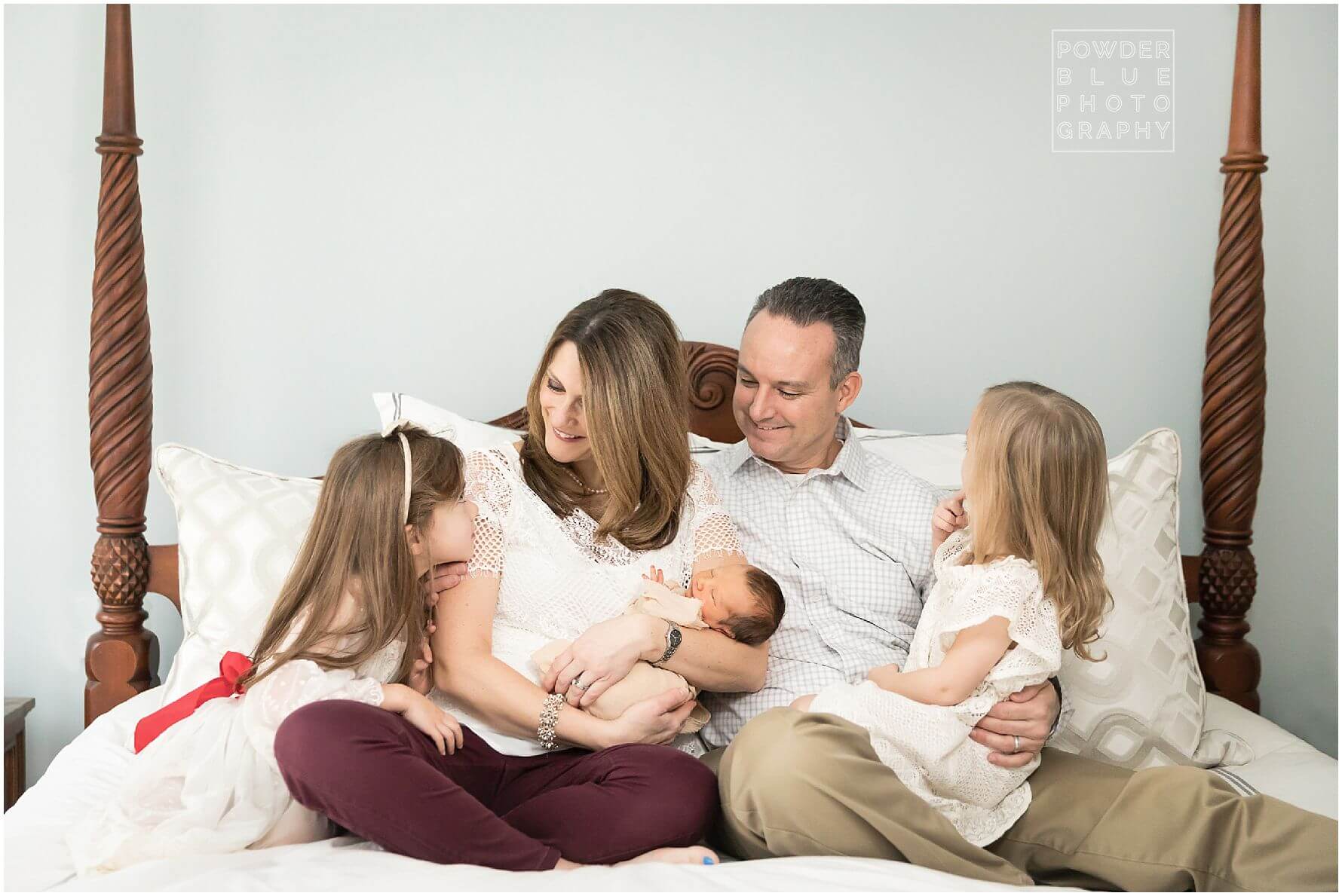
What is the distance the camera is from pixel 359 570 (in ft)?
5.14

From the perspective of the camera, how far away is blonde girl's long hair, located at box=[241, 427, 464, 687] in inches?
60.5

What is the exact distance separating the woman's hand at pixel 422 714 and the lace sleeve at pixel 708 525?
18.4 inches

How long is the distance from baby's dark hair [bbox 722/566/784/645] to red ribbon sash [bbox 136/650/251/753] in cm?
70

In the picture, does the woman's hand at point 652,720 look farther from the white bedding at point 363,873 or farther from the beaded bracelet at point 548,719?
the white bedding at point 363,873

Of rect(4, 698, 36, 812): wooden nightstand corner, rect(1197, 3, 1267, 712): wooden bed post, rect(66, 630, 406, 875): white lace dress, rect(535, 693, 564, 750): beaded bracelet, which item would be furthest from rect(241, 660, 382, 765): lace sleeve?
rect(1197, 3, 1267, 712): wooden bed post

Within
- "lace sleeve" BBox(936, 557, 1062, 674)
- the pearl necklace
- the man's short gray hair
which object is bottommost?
"lace sleeve" BBox(936, 557, 1062, 674)

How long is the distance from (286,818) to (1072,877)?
41.8 inches

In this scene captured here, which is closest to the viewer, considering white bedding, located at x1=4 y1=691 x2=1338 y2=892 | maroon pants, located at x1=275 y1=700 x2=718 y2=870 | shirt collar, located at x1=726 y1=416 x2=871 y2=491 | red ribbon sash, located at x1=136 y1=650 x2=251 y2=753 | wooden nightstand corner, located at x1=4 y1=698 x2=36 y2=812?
white bedding, located at x1=4 y1=691 x2=1338 y2=892

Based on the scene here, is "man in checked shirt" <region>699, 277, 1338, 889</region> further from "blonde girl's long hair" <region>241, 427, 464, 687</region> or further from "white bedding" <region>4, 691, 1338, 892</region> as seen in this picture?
"blonde girl's long hair" <region>241, 427, 464, 687</region>

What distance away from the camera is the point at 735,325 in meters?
2.40

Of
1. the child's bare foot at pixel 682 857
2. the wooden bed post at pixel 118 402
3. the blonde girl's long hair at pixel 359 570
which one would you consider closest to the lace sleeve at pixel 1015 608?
the child's bare foot at pixel 682 857

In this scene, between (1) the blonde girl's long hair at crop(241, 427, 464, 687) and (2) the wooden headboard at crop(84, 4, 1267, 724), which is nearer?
(1) the blonde girl's long hair at crop(241, 427, 464, 687)

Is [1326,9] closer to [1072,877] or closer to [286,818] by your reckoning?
[1072,877]

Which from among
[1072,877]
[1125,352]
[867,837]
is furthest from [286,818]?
[1125,352]
